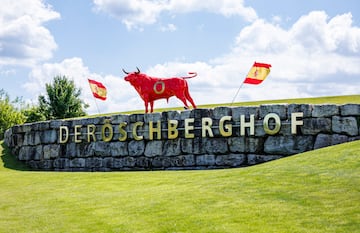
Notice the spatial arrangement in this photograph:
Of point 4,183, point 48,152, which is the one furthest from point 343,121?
point 48,152

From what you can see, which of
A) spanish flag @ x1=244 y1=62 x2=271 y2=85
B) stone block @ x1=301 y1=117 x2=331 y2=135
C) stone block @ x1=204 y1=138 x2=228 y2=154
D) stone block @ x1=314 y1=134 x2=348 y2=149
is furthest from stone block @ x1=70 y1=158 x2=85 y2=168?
stone block @ x1=314 y1=134 x2=348 y2=149

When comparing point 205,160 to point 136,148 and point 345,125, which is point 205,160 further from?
point 345,125

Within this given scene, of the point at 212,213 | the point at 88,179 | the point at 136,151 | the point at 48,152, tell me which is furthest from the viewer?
the point at 48,152

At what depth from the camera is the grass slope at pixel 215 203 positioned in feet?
20.8

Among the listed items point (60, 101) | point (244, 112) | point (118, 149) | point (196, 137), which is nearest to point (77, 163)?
point (118, 149)

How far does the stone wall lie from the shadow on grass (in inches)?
41.6

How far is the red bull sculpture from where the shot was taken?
16.7m

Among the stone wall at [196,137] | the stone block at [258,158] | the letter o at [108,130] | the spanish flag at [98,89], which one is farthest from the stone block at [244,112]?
the spanish flag at [98,89]

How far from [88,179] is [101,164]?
4684 millimetres

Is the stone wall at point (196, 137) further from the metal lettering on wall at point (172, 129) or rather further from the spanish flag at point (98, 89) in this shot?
the spanish flag at point (98, 89)

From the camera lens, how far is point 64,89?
116ft

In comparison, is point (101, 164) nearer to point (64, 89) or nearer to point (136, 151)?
point (136, 151)

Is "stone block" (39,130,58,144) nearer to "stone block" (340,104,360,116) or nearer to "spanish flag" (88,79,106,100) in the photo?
"spanish flag" (88,79,106,100)

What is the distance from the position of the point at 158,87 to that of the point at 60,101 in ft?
64.4
